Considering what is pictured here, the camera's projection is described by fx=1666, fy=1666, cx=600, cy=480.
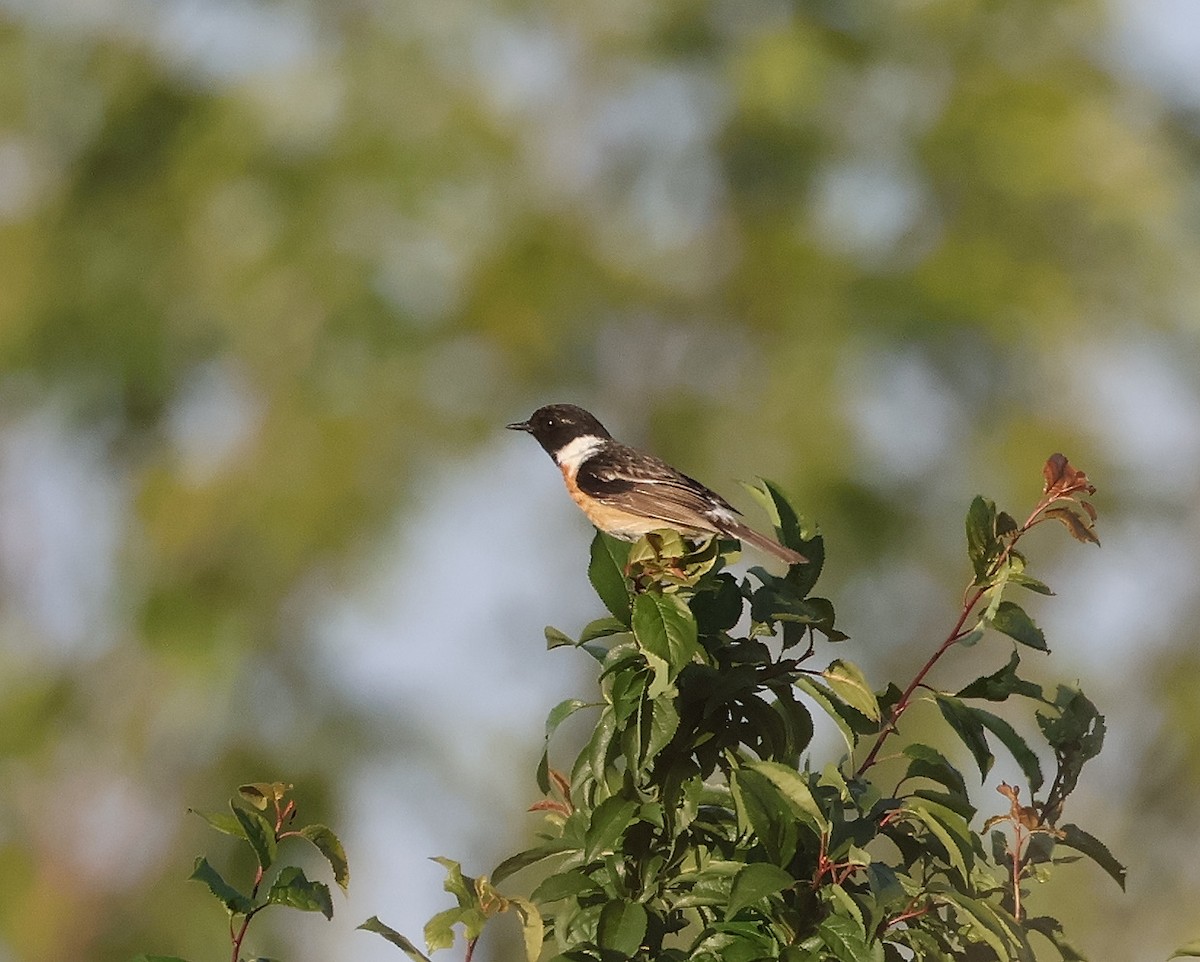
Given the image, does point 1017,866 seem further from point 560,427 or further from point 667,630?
point 560,427

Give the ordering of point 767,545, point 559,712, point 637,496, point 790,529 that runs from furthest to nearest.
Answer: point 637,496 → point 767,545 → point 790,529 → point 559,712

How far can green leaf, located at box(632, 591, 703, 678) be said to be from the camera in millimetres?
3062

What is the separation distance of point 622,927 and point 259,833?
27.2 inches

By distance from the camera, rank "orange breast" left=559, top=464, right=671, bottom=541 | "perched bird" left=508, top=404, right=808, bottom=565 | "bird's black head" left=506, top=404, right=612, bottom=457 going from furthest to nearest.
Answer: "bird's black head" left=506, top=404, right=612, bottom=457, "orange breast" left=559, top=464, right=671, bottom=541, "perched bird" left=508, top=404, right=808, bottom=565

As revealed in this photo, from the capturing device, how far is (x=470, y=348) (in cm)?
1598

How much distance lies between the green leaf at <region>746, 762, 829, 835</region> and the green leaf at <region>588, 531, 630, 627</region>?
1.54 ft

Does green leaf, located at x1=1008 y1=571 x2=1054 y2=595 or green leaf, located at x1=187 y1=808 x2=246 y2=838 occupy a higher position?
green leaf, located at x1=1008 y1=571 x2=1054 y2=595

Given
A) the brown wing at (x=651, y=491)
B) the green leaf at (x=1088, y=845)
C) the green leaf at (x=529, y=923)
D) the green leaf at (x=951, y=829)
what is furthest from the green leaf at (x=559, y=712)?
the brown wing at (x=651, y=491)

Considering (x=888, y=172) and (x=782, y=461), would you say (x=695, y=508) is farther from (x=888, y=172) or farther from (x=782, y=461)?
(x=888, y=172)

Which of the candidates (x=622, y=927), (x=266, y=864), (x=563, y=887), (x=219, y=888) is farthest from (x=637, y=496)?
(x=219, y=888)

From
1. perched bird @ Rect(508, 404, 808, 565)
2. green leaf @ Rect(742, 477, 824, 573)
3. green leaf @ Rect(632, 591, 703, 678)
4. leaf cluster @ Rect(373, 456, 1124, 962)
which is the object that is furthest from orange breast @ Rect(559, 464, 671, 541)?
green leaf @ Rect(632, 591, 703, 678)

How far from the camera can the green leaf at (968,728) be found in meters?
3.23

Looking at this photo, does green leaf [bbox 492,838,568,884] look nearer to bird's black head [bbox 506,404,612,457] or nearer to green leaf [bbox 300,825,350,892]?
green leaf [bbox 300,825,350,892]

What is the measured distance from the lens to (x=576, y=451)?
820cm
